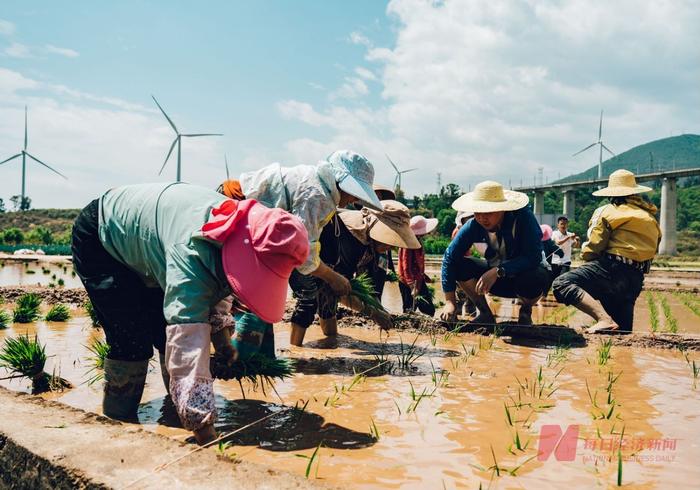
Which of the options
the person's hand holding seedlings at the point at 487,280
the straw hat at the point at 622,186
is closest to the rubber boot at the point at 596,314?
the person's hand holding seedlings at the point at 487,280

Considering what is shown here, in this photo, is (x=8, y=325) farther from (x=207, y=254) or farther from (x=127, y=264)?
(x=207, y=254)

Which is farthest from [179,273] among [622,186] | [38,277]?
[38,277]

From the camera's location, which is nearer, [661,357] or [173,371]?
[173,371]

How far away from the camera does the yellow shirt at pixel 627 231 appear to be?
5.04m

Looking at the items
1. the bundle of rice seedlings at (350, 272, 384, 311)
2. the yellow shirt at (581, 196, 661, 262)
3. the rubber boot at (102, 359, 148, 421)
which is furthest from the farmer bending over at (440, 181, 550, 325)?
the rubber boot at (102, 359, 148, 421)

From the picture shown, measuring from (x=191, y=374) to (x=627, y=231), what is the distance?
413cm

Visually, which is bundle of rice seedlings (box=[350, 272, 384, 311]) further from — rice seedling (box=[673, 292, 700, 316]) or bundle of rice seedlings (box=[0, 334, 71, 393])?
rice seedling (box=[673, 292, 700, 316])

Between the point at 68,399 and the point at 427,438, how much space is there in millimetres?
1827

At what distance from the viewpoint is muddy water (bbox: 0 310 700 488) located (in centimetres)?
202

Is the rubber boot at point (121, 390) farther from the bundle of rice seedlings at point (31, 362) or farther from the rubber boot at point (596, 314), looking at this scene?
the rubber boot at point (596, 314)

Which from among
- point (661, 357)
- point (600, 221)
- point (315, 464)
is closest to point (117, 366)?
point (315, 464)

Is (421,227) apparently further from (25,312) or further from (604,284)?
(25,312)

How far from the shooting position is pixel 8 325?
211 inches

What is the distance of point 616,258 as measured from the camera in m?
5.14
